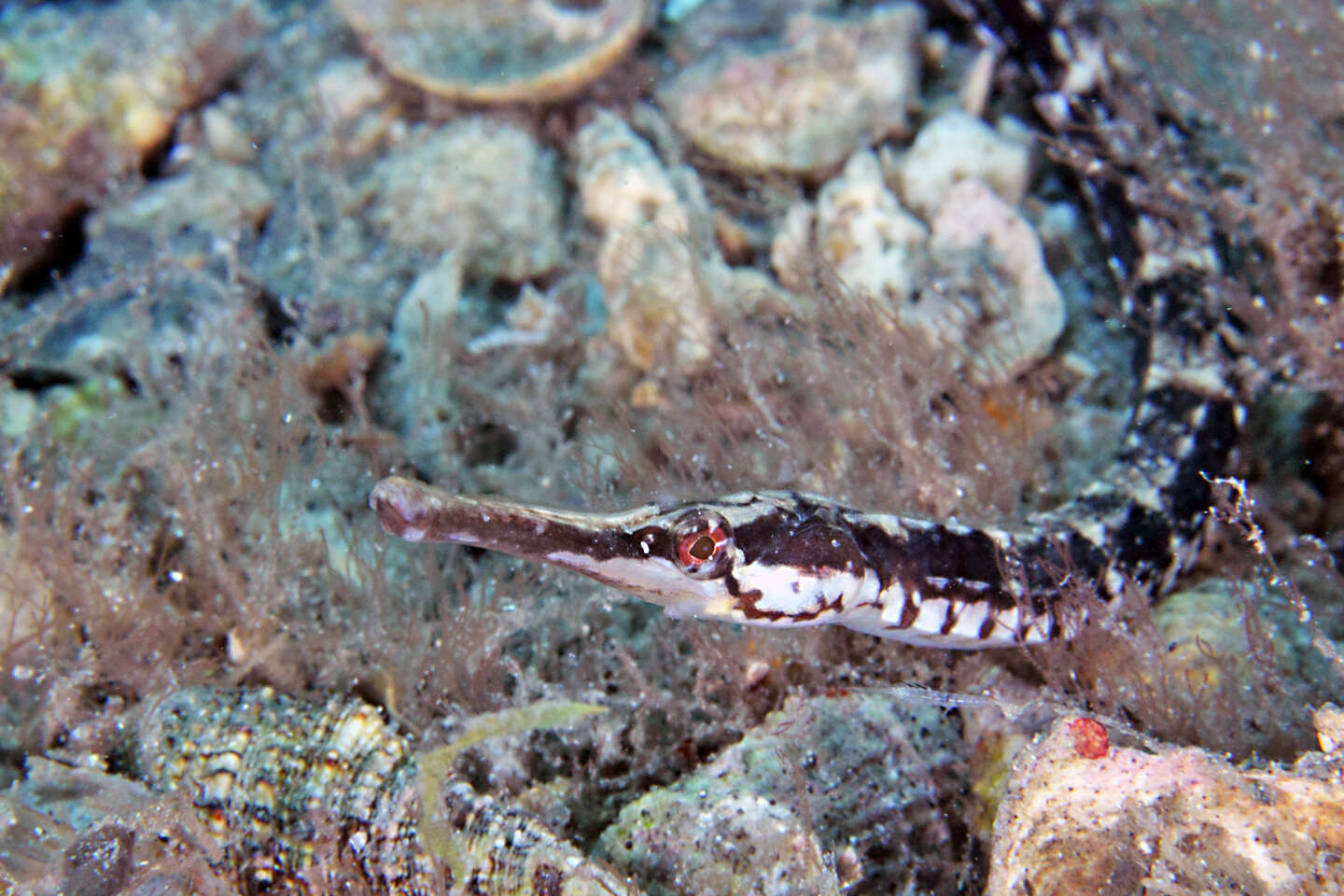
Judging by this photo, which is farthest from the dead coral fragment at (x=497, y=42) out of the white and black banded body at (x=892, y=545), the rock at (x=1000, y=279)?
the white and black banded body at (x=892, y=545)

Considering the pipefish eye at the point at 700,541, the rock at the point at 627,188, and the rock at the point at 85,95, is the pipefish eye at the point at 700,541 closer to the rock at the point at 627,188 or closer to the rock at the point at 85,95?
the rock at the point at 627,188

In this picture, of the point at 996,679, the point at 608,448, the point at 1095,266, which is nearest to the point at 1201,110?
the point at 1095,266

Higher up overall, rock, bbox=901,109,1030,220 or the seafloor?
rock, bbox=901,109,1030,220

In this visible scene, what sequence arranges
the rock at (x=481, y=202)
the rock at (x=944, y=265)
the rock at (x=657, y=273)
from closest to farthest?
1. the rock at (x=944, y=265)
2. the rock at (x=657, y=273)
3. the rock at (x=481, y=202)

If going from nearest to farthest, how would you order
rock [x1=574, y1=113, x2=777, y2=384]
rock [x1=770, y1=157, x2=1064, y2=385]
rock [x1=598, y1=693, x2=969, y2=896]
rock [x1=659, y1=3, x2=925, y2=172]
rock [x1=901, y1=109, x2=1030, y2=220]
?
1. rock [x1=598, y1=693, x2=969, y2=896]
2. rock [x1=770, y1=157, x2=1064, y2=385]
3. rock [x1=574, y1=113, x2=777, y2=384]
4. rock [x1=901, y1=109, x2=1030, y2=220]
5. rock [x1=659, y1=3, x2=925, y2=172]

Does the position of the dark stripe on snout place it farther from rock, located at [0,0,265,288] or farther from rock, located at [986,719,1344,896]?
rock, located at [0,0,265,288]

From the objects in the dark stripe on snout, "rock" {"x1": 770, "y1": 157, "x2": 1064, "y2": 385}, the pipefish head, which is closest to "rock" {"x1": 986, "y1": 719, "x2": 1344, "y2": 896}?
the pipefish head
